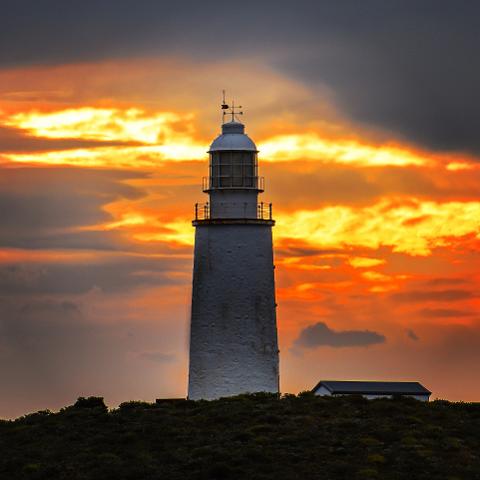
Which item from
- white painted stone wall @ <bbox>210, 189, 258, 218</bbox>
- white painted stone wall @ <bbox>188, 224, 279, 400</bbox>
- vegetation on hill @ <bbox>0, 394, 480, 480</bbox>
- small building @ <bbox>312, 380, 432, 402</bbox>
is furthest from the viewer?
small building @ <bbox>312, 380, 432, 402</bbox>

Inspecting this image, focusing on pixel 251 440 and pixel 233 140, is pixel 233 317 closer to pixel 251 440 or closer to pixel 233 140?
pixel 233 140

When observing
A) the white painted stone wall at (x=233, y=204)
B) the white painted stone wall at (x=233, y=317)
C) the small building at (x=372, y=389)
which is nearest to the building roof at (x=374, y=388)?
the small building at (x=372, y=389)

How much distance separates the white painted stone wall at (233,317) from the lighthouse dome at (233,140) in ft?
15.4

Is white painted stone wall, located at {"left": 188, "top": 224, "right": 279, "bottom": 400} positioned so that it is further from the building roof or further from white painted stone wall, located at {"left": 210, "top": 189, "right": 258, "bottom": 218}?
the building roof

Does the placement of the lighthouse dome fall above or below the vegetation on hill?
above

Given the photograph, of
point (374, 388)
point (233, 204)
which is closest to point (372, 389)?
point (374, 388)

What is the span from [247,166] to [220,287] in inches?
294

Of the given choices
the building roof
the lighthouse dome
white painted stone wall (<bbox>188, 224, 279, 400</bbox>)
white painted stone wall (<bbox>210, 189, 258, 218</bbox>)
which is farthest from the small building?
the lighthouse dome

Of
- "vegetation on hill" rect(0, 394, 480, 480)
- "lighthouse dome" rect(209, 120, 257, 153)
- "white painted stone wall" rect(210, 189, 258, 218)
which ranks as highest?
"lighthouse dome" rect(209, 120, 257, 153)

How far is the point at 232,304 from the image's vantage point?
74000 mm

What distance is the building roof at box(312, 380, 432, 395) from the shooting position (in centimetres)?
7944

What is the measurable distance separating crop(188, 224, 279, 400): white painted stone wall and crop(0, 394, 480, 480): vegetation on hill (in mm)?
3580

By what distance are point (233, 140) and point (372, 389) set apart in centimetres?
1727

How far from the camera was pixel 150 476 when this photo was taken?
184ft
